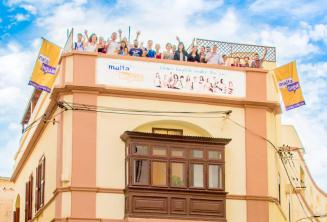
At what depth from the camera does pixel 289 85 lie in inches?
1344

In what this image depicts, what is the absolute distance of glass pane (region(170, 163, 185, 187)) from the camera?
31386mm

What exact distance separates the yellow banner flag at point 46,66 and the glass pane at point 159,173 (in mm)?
5096

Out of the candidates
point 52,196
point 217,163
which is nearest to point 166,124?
point 217,163

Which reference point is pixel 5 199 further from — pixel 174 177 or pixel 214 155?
pixel 214 155

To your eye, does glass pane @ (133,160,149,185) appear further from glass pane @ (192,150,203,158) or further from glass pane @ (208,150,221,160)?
glass pane @ (208,150,221,160)

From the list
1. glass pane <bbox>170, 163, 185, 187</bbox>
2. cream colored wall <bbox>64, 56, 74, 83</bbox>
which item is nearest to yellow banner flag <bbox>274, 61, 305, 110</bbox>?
glass pane <bbox>170, 163, 185, 187</bbox>

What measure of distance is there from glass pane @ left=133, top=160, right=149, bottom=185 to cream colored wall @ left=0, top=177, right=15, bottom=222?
940 inches

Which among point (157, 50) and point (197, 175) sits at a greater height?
point (157, 50)

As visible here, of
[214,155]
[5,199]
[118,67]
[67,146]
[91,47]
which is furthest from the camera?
[5,199]

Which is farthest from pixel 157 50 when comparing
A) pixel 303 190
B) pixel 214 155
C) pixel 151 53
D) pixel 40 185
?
pixel 303 190

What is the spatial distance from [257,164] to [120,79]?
6094mm

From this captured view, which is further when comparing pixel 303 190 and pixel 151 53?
pixel 303 190

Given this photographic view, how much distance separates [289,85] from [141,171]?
7276 millimetres

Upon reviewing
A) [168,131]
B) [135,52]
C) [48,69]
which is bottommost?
[168,131]
